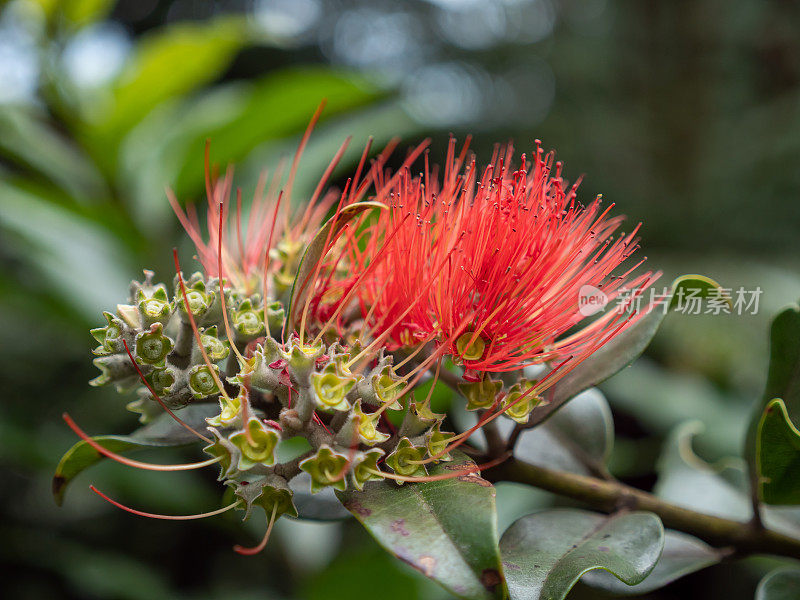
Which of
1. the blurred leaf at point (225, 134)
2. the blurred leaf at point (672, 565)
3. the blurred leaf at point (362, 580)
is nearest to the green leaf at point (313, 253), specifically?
the blurred leaf at point (672, 565)

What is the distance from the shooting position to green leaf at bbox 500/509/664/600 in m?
0.50

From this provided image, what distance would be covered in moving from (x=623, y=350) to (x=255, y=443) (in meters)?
0.35

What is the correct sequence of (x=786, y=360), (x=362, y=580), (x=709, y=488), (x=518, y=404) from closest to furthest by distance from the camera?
(x=518, y=404)
(x=786, y=360)
(x=709, y=488)
(x=362, y=580)

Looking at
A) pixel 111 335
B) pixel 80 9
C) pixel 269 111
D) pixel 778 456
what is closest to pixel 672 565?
pixel 778 456

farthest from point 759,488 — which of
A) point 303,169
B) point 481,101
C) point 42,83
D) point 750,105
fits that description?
point 481,101

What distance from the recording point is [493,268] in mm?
549

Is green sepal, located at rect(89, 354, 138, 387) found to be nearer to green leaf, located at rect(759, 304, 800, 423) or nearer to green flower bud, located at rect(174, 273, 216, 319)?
green flower bud, located at rect(174, 273, 216, 319)

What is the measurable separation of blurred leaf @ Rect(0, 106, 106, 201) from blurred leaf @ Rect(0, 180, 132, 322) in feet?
0.19

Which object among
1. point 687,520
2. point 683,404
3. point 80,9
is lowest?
point 683,404

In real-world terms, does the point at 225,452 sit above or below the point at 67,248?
above

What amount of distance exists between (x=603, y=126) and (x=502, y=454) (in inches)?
140

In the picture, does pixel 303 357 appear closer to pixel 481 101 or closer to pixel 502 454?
pixel 502 454

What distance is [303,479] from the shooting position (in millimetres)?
636

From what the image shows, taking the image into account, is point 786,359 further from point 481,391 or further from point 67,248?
point 67,248
